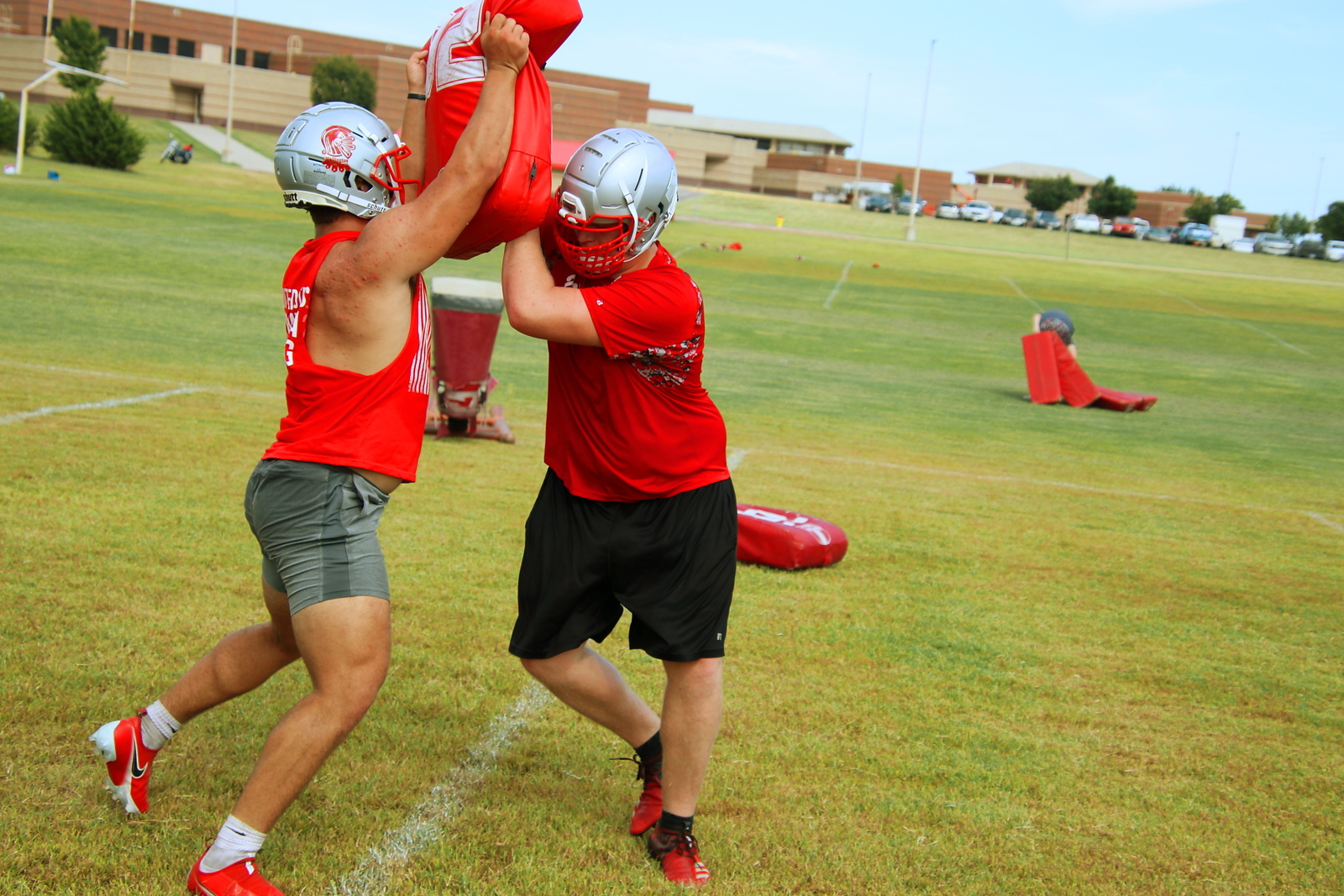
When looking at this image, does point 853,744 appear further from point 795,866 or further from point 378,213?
point 378,213

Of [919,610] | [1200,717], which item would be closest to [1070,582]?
[919,610]

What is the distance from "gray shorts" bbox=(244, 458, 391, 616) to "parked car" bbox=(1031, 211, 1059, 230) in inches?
3380

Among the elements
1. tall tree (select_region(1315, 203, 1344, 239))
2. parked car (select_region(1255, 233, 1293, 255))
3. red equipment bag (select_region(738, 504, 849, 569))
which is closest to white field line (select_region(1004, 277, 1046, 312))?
red equipment bag (select_region(738, 504, 849, 569))

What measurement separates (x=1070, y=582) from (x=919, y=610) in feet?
4.33

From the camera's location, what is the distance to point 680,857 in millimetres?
3135

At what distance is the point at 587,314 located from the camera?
291 cm

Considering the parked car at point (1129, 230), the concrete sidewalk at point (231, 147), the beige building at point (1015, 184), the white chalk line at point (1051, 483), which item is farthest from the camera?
the beige building at point (1015, 184)

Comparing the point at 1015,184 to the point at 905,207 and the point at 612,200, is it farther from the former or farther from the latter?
the point at 612,200

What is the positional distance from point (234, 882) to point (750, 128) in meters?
124

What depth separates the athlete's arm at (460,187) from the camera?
8.87ft

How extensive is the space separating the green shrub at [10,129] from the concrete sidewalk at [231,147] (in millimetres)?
11451

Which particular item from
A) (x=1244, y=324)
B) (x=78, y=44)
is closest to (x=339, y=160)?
(x=1244, y=324)

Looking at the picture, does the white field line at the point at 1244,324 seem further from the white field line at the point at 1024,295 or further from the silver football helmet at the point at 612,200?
the silver football helmet at the point at 612,200

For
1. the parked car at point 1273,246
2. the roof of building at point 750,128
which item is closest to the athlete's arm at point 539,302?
the parked car at point 1273,246
